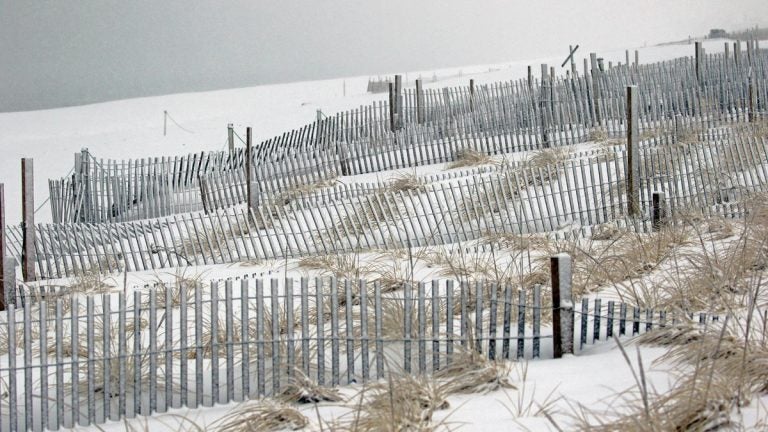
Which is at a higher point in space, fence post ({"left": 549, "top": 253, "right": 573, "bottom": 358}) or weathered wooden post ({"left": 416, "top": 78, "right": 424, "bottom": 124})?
weathered wooden post ({"left": 416, "top": 78, "right": 424, "bottom": 124})

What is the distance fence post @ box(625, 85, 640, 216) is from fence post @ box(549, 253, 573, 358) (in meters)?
5.04

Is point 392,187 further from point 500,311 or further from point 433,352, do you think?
point 433,352

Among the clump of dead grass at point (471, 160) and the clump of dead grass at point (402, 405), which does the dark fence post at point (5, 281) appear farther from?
the clump of dead grass at point (471, 160)

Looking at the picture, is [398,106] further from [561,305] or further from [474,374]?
[474,374]

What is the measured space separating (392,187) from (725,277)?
7106 millimetres

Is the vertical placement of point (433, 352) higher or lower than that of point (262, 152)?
lower

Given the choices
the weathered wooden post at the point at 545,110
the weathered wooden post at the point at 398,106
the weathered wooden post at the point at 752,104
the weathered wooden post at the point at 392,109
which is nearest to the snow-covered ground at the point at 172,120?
the weathered wooden post at the point at 392,109

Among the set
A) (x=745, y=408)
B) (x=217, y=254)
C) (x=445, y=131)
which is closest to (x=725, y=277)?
(x=745, y=408)

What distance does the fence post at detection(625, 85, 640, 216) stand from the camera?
9.65 m

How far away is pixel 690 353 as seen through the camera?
4266mm

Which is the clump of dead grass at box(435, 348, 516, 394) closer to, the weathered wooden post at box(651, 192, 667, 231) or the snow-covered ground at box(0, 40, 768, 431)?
the snow-covered ground at box(0, 40, 768, 431)

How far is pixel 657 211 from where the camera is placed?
885cm

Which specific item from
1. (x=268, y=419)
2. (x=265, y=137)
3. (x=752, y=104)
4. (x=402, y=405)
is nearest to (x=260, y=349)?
(x=268, y=419)

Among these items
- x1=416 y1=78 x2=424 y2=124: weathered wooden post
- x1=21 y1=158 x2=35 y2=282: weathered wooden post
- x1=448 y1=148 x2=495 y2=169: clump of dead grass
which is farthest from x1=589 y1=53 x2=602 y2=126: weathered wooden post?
x1=21 y1=158 x2=35 y2=282: weathered wooden post
